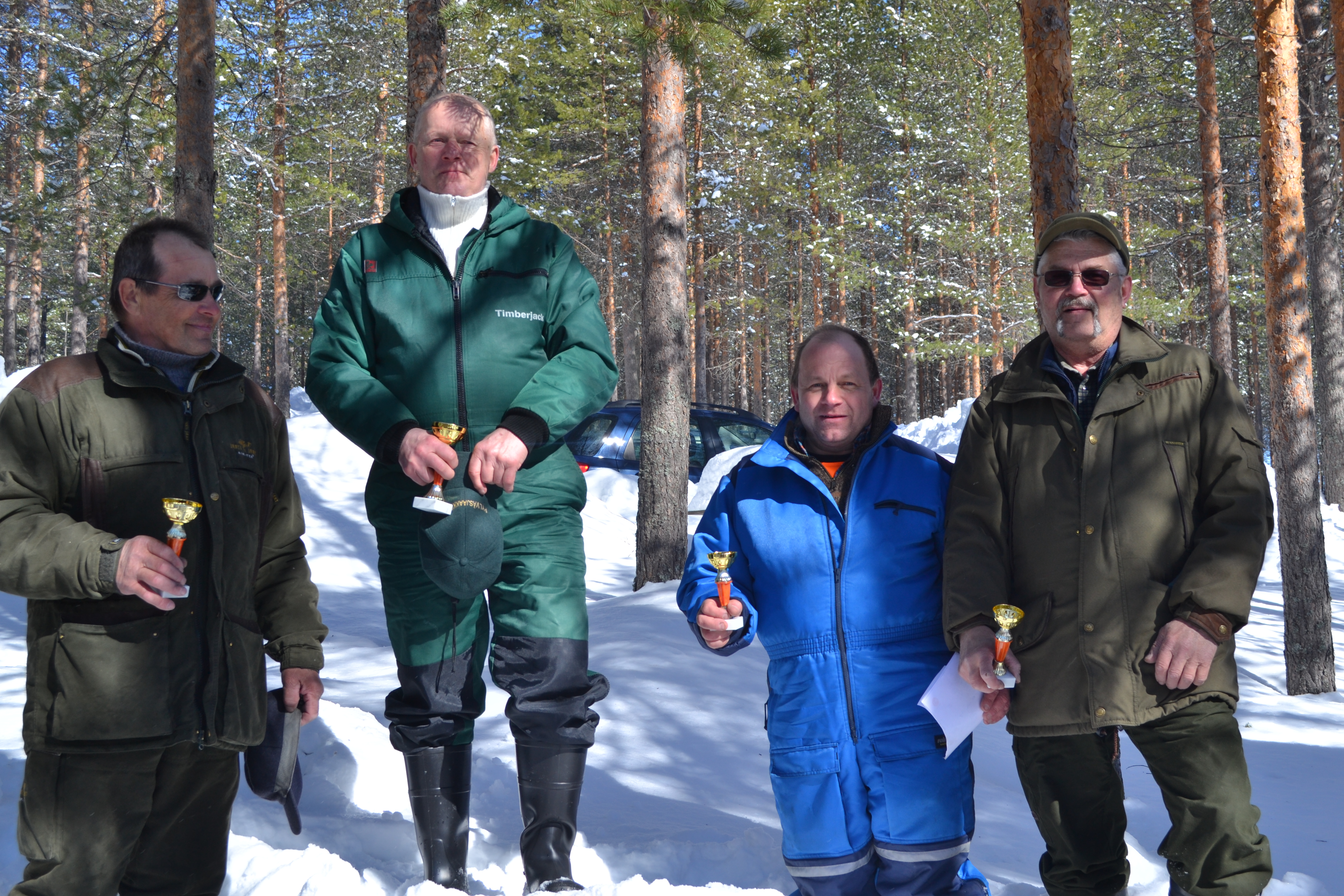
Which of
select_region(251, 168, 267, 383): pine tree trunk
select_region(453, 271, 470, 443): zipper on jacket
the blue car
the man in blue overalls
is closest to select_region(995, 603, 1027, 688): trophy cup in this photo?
the man in blue overalls

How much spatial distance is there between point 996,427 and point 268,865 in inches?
105

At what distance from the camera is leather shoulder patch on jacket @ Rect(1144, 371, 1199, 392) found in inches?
98.3

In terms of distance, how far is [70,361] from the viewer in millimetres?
2248

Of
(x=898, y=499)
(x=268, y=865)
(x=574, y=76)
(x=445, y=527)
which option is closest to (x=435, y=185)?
(x=445, y=527)

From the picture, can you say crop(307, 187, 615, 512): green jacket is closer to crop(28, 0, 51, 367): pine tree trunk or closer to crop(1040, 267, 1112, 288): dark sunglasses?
crop(1040, 267, 1112, 288): dark sunglasses

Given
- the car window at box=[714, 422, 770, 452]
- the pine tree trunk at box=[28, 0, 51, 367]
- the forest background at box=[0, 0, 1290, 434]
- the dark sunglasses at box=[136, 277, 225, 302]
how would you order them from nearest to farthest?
the dark sunglasses at box=[136, 277, 225, 302], the pine tree trunk at box=[28, 0, 51, 367], the car window at box=[714, 422, 770, 452], the forest background at box=[0, 0, 1290, 434]

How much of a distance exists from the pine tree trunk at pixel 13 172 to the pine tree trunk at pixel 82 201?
77cm

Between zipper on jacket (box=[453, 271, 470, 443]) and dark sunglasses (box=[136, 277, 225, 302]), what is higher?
dark sunglasses (box=[136, 277, 225, 302])

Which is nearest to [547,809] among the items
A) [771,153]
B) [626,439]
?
[626,439]

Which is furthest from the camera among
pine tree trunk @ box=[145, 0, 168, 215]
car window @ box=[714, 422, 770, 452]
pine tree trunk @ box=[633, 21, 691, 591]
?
car window @ box=[714, 422, 770, 452]

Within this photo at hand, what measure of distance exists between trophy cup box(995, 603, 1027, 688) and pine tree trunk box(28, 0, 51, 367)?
7.93 meters

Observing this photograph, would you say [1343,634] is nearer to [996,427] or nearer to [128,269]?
[996,427]

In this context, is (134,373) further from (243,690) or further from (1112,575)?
(1112,575)

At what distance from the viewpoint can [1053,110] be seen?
433 cm
